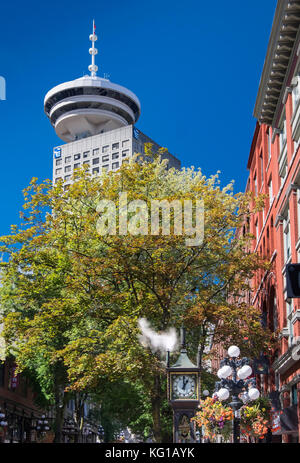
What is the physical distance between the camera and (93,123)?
6245 inches

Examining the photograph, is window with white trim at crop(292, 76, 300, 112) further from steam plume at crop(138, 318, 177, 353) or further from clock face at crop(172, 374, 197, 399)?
clock face at crop(172, 374, 197, 399)

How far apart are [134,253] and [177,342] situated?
499 cm

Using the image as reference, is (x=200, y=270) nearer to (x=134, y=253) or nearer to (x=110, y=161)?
(x=134, y=253)

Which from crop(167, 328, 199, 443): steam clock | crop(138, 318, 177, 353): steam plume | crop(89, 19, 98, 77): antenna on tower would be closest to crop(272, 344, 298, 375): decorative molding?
crop(138, 318, 177, 353): steam plume

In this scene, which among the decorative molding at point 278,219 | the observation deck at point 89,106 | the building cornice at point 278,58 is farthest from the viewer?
the observation deck at point 89,106

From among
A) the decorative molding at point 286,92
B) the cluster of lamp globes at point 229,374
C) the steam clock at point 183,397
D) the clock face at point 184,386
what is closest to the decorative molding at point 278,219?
the decorative molding at point 286,92

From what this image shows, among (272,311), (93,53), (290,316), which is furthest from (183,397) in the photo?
(93,53)

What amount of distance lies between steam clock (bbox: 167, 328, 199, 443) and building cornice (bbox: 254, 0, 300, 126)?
1603 cm

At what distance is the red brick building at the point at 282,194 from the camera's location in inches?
1013

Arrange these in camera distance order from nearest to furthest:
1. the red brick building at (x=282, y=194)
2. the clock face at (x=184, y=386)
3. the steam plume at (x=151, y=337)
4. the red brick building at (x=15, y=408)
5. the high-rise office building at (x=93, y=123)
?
the clock face at (x=184, y=386), the red brick building at (x=282, y=194), the steam plume at (x=151, y=337), the red brick building at (x=15, y=408), the high-rise office building at (x=93, y=123)

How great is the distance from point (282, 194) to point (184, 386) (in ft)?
54.3

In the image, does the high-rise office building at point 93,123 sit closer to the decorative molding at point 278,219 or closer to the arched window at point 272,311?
the arched window at point 272,311

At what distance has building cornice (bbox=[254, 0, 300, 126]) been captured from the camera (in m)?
25.2
